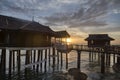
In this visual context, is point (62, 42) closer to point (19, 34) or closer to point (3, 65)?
point (19, 34)

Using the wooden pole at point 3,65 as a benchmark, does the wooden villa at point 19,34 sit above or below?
above

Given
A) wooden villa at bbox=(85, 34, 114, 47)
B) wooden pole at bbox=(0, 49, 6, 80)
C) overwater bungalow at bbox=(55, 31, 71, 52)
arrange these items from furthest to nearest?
wooden villa at bbox=(85, 34, 114, 47)
overwater bungalow at bbox=(55, 31, 71, 52)
wooden pole at bbox=(0, 49, 6, 80)

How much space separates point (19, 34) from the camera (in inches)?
923

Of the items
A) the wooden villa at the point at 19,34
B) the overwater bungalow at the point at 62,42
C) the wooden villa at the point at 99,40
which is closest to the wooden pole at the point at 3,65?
the wooden villa at the point at 19,34

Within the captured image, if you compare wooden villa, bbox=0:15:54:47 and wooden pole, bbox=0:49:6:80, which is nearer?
wooden villa, bbox=0:15:54:47

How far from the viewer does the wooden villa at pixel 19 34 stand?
71.6 feet

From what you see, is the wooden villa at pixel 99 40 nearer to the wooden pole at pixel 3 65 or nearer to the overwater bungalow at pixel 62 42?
the overwater bungalow at pixel 62 42

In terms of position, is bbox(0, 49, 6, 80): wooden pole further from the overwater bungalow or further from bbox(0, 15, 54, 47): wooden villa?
the overwater bungalow

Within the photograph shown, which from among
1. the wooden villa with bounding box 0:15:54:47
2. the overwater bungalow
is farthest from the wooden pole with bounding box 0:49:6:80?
the overwater bungalow

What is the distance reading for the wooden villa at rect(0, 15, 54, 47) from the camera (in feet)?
71.6

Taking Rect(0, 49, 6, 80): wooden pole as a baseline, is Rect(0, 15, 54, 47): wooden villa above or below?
above

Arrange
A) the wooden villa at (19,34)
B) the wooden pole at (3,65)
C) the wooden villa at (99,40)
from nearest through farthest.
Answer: the wooden villa at (19,34), the wooden pole at (3,65), the wooden villa at (99,40)

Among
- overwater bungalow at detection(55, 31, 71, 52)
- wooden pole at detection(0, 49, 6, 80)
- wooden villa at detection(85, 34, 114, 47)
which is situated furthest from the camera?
wooden villa at detection(85, 34, 114, 47)

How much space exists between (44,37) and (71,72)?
7.82 metres
